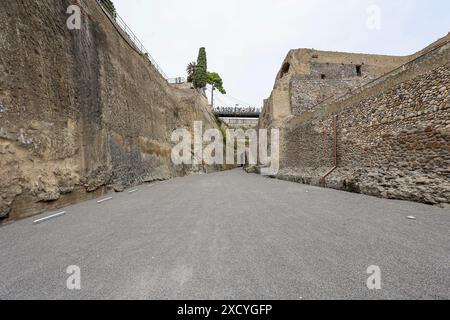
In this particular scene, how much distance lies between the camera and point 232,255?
271cm

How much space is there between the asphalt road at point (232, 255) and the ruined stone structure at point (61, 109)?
159 centimetres

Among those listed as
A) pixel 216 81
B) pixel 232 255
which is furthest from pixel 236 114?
pixel 232 255

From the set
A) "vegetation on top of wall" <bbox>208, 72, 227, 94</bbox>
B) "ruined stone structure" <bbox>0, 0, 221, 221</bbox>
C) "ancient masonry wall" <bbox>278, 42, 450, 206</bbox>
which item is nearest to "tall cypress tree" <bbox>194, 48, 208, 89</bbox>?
"vegetation on top of wall" <bbox>208, 72, 227, 94</bbox>

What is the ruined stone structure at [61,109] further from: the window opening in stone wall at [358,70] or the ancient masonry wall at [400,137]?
the window opening in stone wall at [358,70]

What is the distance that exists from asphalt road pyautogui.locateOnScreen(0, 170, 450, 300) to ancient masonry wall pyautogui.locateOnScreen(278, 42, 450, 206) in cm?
179

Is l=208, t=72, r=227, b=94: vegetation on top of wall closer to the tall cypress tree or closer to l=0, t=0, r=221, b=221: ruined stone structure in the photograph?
the tall cypress tree

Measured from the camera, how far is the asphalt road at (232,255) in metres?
1.96

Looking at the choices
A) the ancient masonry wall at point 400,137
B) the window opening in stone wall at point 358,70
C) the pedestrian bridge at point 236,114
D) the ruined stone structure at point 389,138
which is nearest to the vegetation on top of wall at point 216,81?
the pedestrian bridge at point 236,114

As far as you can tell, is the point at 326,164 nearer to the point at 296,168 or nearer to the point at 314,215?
the point at 296,168

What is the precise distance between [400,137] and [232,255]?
7.93 m

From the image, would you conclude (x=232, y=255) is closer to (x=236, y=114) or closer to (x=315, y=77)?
(x=315, y=77)

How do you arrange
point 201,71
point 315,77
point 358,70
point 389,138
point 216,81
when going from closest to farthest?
1. point 389,138
2. point 315,77
3. point 358,70
4. point 201,71
5. point 216,81

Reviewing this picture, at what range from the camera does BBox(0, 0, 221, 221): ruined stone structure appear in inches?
200
